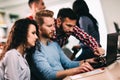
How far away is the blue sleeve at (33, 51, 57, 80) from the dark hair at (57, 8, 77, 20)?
0.54 m

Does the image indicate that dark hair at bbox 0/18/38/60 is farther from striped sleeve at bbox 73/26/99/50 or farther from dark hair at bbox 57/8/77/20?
striped sleeve at bbox 73/26/99/50

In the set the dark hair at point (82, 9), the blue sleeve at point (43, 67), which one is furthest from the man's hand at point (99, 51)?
the blue sleeve at point (43, 67)

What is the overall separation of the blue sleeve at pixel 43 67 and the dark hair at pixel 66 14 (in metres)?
0.54

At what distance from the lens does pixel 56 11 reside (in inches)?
95.3

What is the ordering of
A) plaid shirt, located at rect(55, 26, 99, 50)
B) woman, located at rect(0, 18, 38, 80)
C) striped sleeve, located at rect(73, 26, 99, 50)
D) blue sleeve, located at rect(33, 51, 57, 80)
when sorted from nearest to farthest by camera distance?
woman, located at rect(0, 18, 38, 80), blue sleeve, located at rect(33, 51, 57, 80), plaid shirt, located at rect(55, 26, 99, 50), striped sleeve, located at rect(73, 26, 99, 50)

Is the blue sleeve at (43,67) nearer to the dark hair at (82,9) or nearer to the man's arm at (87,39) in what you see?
the man's arm at (87,39)

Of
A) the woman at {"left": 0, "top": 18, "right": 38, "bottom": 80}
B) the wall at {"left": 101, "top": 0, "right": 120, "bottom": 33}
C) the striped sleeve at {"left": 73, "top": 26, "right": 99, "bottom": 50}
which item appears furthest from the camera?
the wall at {"left": 101, "top": 0, "right": 120, "bottom": 33}

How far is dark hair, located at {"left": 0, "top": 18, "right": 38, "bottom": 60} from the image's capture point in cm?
190

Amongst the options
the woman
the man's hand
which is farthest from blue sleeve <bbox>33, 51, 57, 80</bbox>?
the man's hand

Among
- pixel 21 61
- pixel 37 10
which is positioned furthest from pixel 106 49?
pixel 21 61

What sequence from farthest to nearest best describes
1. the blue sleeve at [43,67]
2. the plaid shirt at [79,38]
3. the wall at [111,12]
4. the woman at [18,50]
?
the wall at [111,12] < the plaid shirt at [79,38] < the blue sleeve at [43,67] < the woman at [18,50]

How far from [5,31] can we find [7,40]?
0.14 meters

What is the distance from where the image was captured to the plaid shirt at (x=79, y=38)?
2.40 metres

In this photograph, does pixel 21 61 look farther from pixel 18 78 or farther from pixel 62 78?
pixel 62 78
